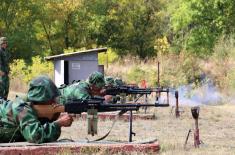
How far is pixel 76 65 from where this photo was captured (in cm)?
2028

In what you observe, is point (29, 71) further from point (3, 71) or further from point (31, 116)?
point (31, 116)

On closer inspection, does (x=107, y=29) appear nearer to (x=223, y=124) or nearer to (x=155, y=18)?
(x=155, y=18)

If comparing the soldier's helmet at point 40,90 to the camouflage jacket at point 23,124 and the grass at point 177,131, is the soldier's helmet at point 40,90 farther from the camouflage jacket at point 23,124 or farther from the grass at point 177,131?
the grass at point 177,131

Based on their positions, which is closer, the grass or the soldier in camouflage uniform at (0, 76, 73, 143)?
the soldier in camouflage uniform at (0, 76, 73, 143)

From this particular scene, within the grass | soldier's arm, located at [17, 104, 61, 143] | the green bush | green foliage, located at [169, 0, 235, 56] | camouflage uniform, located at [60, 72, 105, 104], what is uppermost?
green foliage, located at [169, 0, 235, 56]

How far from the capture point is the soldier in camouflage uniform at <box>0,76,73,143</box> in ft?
24.1

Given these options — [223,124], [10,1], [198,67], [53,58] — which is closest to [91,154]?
[223,124]

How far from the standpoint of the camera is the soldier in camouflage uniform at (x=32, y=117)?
24.1 ft

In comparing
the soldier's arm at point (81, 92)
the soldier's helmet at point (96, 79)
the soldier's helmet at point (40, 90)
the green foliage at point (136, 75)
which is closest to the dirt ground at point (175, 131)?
the soldier's arm at point (81, 92)


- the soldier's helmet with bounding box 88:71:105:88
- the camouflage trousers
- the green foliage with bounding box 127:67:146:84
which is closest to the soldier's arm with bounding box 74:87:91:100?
the soldier's helmet with bounding box 88:71:105:88

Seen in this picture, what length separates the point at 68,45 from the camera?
51.2 metres

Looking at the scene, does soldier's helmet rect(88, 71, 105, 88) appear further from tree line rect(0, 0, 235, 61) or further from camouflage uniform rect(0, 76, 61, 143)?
tree line rect(0, 0, 235, 61)

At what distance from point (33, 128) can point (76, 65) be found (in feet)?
42.2

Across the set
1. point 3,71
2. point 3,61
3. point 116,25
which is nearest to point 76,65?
point 3,61
